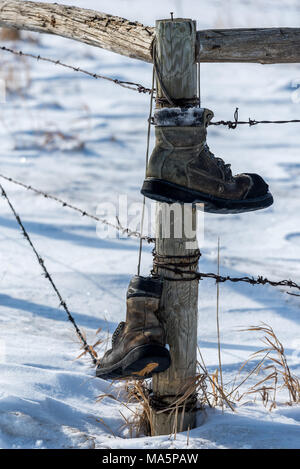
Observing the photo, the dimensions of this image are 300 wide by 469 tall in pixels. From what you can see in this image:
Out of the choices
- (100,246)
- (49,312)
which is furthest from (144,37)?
(100,246)

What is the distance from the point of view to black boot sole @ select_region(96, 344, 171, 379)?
2158mm

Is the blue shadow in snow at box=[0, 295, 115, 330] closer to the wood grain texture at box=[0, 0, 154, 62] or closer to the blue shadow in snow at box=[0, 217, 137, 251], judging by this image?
the blue shadow in snow at box=[0, 217, 137, 251]

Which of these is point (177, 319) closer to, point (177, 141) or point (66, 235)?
point (177, 141)

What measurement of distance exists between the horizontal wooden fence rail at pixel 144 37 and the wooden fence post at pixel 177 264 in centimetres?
8

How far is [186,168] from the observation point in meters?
2.21

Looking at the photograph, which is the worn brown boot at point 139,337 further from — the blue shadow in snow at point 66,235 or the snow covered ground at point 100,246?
the blue shadow in snow at point 66,235

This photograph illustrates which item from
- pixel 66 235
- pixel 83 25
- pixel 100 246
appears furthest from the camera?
pixel 66 235

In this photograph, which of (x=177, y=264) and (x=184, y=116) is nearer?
(x=184, y=116)

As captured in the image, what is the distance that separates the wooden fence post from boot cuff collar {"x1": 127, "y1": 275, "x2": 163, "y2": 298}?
7 cm

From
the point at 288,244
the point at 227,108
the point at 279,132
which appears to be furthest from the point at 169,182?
the point at 227,108

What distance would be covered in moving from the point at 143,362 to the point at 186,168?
655 millimetres

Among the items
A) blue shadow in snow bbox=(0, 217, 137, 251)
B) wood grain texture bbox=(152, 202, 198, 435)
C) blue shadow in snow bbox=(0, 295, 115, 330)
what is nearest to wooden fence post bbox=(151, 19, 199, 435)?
wood grain texture bbox=(152, 202, 198, 435)

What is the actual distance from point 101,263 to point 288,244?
5.43 ft
